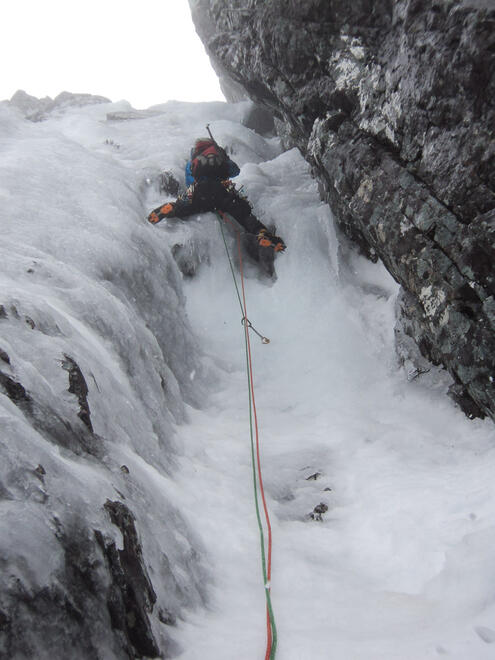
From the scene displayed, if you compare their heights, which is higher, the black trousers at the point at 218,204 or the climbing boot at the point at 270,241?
the black trousers at the point at 218,204

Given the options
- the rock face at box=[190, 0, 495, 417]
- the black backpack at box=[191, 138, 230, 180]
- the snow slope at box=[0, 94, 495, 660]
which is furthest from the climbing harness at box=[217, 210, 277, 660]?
the rock face at box=[190, 0, 495, 417]

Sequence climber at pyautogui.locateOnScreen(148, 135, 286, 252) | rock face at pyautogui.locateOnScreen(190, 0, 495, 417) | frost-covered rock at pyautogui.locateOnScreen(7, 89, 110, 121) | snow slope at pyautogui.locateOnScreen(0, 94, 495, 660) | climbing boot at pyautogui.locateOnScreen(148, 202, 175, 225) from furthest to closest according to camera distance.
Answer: frost-covered rock at pyautogui.locateOnScreen(7, 89, 110, 121) < climber at pyautogui.locateOnScreen(148, 135, 286, 252) < climbing boot at pyautogui.locateOnScreen(148, 202, 175, 225) < rock face at pyautogui.locateOnScreen(190, 0, 495, 417) < snow slope at pyautogui.locateOnScreen(0, 94, 495, 660)

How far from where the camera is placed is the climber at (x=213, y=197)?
962 centimetres

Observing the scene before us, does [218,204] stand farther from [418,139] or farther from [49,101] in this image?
[49,101]

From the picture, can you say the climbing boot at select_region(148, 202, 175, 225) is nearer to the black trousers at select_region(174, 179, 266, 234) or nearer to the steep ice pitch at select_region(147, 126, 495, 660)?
the black trousers at select_region(174, 179, 266, 234)

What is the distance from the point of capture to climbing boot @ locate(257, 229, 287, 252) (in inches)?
364

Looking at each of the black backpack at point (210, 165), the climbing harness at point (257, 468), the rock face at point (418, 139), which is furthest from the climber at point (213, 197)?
the rock face at point (418, 139)

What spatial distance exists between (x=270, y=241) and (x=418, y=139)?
4.41m

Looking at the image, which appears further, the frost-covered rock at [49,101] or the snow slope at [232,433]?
the frost-covered rock at [49,101]

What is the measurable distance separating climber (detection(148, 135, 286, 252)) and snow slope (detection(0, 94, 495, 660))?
304 millimetres

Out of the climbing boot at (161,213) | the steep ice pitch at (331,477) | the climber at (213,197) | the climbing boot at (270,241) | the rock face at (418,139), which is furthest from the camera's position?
the climber at (213,197)

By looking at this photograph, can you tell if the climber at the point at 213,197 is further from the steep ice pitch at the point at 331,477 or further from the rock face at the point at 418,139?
the rock face at the point at 418,139

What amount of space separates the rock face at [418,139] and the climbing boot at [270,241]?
2110 mm

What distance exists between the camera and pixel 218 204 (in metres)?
9.84
